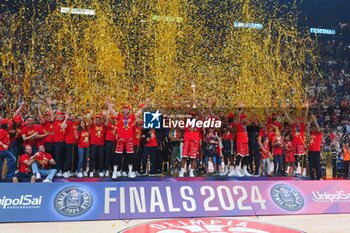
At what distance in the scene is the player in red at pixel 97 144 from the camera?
5266 mm

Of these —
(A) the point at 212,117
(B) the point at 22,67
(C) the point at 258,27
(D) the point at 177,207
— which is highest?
(C) the point at 258,27

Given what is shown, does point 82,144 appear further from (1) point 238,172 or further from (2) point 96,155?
(1) point 238,172

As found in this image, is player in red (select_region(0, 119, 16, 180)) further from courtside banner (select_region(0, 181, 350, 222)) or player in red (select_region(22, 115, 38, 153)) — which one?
courtside banner (select_region(0, 181, 350, 222))

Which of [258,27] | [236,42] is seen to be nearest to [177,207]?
[236,42]

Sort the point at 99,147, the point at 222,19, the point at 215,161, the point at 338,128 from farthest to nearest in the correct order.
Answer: the point at 338,128
the point at 222,19
the point at 215,161
the point at 99,147

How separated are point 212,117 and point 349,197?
2.76m

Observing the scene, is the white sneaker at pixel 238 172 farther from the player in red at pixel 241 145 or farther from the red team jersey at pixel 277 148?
the red team jersey at pixel 277 148

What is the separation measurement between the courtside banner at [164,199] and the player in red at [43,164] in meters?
1.36

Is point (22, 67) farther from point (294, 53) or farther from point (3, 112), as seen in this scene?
point (294, 53)

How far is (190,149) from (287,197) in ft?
6.31

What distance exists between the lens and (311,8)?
824 centimetres

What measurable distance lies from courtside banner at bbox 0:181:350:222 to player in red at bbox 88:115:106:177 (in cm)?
174

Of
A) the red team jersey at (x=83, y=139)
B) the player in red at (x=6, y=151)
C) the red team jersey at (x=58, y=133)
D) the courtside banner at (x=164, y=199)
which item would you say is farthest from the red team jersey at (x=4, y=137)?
the courtside banner at (x=164, y=199)

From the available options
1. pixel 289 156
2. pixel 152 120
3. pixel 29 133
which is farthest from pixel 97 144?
pixel 289 156
